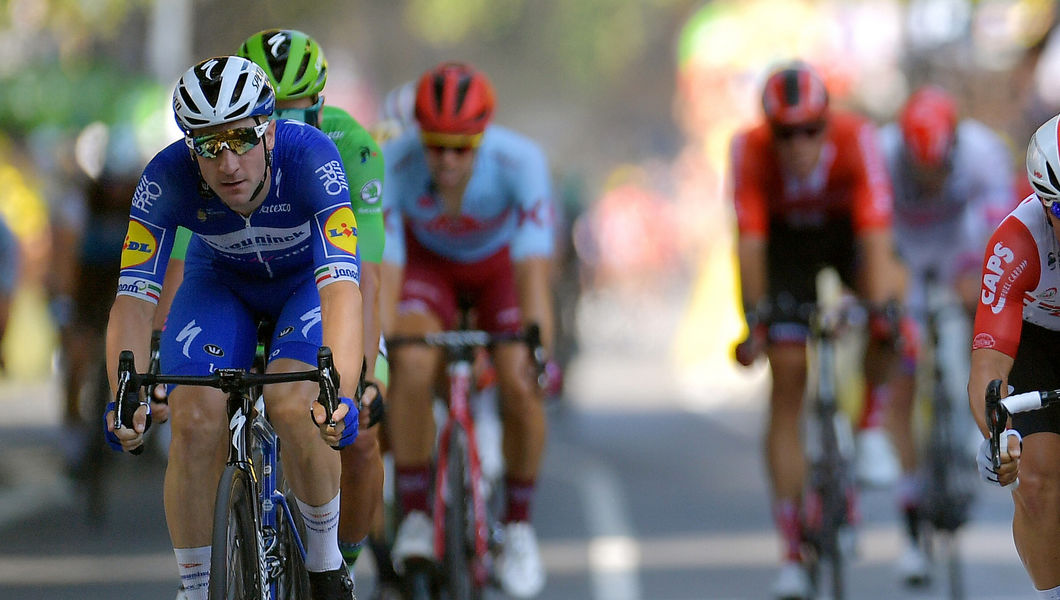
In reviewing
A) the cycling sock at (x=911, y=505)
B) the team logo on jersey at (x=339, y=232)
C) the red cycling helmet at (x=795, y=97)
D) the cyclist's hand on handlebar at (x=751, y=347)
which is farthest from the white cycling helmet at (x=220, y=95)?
the cycling sock at (x=911, y=505)

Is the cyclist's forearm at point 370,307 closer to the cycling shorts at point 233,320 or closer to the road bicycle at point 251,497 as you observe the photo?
the cycling shorts at point 233,320

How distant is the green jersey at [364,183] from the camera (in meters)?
6.28

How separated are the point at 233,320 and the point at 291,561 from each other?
0.79 metres

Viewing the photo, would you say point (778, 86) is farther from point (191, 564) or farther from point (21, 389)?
point (21, 389)

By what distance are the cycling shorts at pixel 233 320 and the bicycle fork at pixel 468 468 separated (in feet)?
5.25

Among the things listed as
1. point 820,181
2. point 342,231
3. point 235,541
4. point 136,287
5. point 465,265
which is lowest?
point 235,541

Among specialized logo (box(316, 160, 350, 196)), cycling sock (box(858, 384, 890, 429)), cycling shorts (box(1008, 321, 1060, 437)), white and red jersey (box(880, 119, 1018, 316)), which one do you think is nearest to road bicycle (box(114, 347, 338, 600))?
specialized logo (box(316, 160, 350, 196))

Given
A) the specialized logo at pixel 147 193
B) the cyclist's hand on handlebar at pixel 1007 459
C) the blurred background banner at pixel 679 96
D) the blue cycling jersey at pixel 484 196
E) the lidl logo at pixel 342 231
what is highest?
the blurred background banner at pixel 679 96

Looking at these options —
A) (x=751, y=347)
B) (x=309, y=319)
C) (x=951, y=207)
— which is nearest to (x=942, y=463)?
(x=751, y=347)

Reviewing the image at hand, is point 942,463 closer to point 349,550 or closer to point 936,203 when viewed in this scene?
point 936,203

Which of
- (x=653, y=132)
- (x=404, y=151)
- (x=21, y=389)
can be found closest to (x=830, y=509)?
(x=404, y=151)

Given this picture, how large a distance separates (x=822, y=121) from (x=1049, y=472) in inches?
134

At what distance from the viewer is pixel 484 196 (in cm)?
812

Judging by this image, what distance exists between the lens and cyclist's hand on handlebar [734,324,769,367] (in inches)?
335
